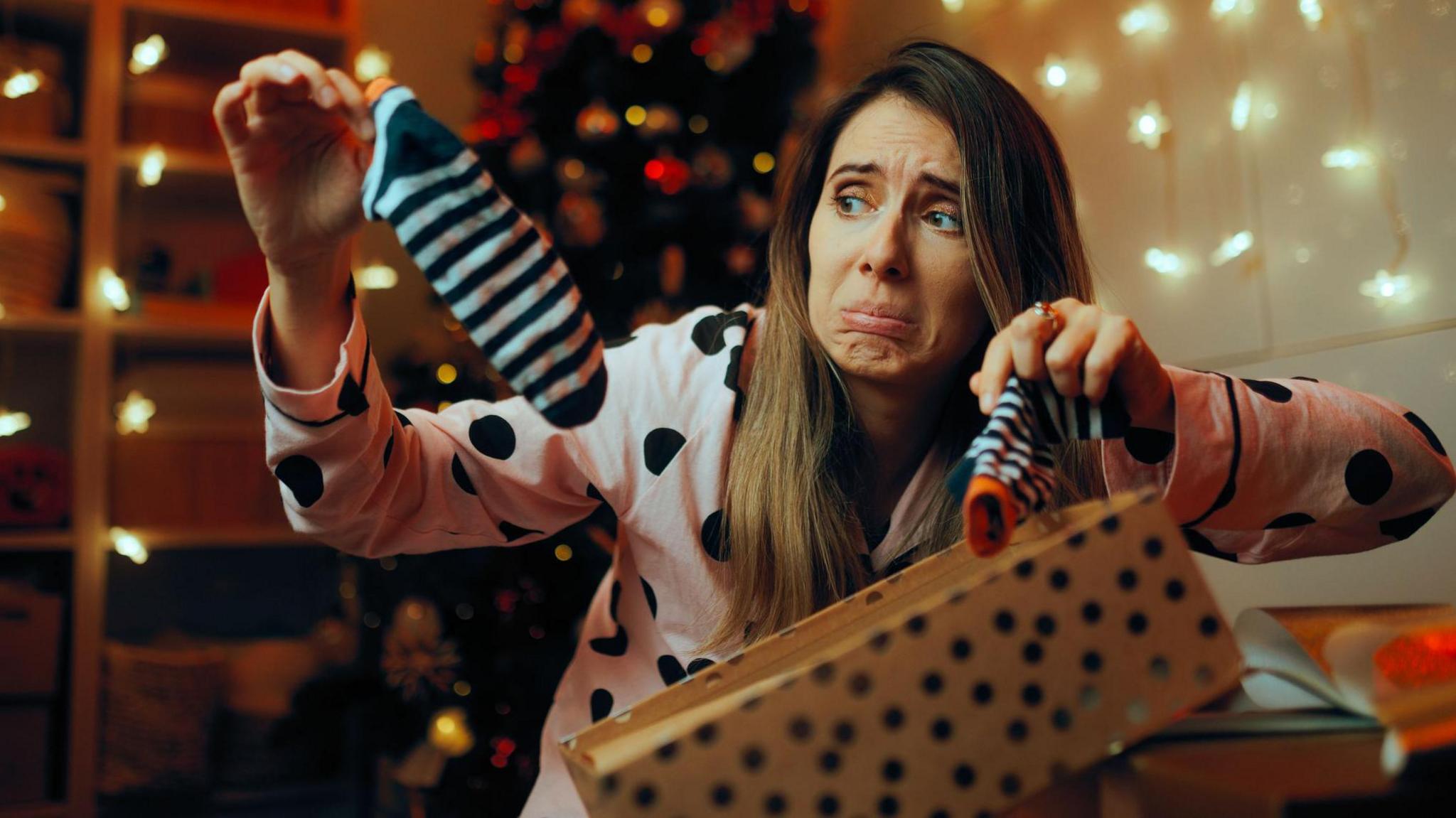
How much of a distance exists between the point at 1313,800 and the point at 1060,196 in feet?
2.63

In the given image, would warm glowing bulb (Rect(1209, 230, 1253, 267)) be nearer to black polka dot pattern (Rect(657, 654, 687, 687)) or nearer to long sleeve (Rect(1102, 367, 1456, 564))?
long sleeve (Rect(1102, 367, 1456, 564))

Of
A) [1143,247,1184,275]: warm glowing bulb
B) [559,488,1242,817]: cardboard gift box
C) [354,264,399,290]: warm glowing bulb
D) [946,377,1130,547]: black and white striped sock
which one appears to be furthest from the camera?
[354,264,399,290]: warm glowing bulb

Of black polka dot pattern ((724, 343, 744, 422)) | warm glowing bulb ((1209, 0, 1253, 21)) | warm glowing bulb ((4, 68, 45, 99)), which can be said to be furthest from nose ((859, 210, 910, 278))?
warm glowing bulb ((4, 68, 45, 99))

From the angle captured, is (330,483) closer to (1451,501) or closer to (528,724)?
(528,724)

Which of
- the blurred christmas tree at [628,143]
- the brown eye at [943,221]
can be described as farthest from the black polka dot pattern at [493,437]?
the blurred christmas tree at [628,143]

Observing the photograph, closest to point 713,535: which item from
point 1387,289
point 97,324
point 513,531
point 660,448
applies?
point 660,448

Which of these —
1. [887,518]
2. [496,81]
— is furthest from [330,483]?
[496,81]

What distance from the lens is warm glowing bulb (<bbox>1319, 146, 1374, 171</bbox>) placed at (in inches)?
57.2

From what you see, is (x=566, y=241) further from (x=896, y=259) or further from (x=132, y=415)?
(x=896, y=259)

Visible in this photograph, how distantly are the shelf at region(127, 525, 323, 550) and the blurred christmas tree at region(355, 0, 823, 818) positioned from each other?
31 centimetres

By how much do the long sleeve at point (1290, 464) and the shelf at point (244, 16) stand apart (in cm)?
206

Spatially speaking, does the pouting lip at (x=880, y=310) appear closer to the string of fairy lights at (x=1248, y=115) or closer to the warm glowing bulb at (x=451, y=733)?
the string of fairy lights at (x=1248, y=115)

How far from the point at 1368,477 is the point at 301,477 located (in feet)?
2.82

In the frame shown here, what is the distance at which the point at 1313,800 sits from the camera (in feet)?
1.20
